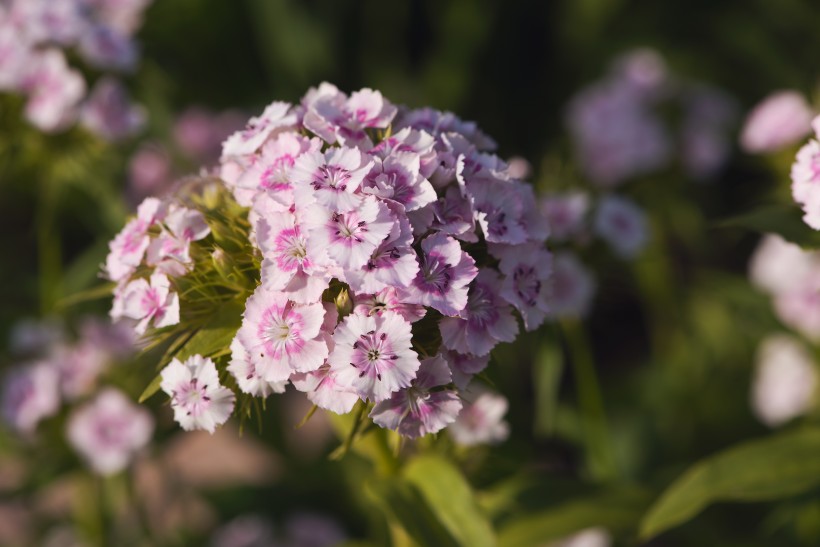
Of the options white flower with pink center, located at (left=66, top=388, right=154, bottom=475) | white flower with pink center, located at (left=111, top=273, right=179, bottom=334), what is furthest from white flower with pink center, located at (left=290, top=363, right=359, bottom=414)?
white flower with pink center, located at (left=66, top=388, right=154, bottom=475)

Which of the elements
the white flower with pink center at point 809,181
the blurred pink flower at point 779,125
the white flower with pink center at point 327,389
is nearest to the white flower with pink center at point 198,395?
the white flower with pink center at point 327,389

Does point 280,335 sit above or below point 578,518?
above

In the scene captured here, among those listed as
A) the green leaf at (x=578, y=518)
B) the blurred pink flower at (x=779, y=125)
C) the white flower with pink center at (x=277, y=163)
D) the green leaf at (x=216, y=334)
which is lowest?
the green leaf at (x=578, y=518)

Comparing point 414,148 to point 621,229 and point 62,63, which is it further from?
point 62,63

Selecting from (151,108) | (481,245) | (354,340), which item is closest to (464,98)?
(151,108)

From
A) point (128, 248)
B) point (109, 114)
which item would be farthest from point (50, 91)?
point (128, 248)

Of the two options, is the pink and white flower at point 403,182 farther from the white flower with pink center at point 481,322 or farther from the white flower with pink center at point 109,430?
the white flower with pink center at point 109,430

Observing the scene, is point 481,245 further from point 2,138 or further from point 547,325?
point 2,138
